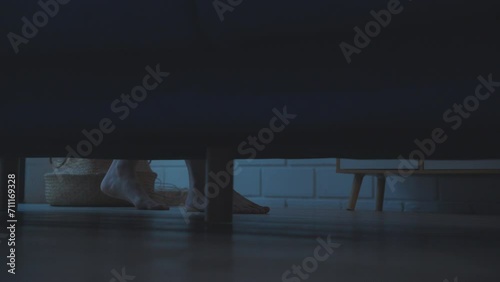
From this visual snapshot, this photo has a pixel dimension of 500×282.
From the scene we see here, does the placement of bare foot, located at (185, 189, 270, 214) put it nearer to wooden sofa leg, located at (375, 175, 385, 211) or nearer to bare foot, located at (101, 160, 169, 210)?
bare foot, located at (101, 160, 169, 210)

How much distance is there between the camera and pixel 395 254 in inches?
28.1

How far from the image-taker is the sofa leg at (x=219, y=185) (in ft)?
3.84

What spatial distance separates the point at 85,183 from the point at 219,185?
1.91 m

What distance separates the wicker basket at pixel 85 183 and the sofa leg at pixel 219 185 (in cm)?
171

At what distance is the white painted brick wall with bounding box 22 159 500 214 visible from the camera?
2994 mm

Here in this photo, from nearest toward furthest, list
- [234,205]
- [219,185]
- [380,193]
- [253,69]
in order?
[253,69], [219,185], [234,205], [380,193]

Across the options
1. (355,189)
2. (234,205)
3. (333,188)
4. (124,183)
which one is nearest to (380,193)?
(355,189)

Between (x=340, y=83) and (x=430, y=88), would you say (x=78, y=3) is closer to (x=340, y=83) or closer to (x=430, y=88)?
(x=340, y=83)

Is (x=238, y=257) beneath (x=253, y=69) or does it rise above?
beneath

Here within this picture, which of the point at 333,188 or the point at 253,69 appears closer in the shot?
the point at 253,69

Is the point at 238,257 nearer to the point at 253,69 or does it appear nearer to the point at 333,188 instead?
the point at 253,69

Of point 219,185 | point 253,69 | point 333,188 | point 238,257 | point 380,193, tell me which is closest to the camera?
point 238,257

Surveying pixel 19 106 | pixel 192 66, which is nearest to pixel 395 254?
pixel 192 66

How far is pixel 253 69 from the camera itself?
0.92m
